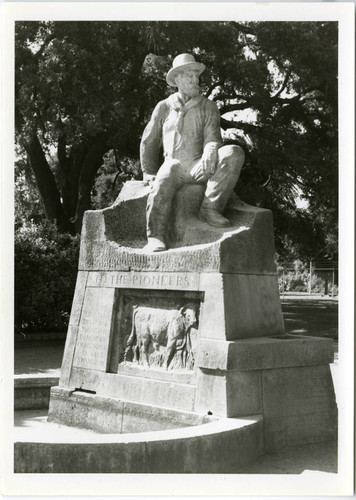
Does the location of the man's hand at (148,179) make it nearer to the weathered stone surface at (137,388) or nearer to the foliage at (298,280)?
the weathered stone surface at (137,388)

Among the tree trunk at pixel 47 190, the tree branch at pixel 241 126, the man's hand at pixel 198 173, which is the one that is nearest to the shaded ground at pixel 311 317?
the tree branch at pixel 241 126

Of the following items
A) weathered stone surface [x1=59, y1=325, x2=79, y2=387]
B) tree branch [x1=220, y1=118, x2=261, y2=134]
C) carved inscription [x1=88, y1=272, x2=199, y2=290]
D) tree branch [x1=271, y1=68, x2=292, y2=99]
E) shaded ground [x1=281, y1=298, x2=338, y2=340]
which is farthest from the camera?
shaded ground [x1=281, y1=298, x2=338, y2=340]

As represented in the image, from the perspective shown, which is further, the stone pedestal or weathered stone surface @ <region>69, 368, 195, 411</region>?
weathered stone surface @ <region>69, 368, 195, 411</region>

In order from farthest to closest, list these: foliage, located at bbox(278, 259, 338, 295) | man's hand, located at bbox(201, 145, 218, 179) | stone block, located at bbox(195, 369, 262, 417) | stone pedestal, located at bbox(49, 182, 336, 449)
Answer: foliage, located at bbox(278, 259, 338, 295)
man's hand, located at bbox(201, 145, 218, 179)
stone pedestal, located at bbox(49, 182, 336, 449)
stone block, located at bbox(195, 369, 262, 417)

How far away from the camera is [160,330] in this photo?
6512 mm

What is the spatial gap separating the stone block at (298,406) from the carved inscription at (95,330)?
5.39 feet

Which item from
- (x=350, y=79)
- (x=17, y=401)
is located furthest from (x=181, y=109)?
(x=17, y=401)

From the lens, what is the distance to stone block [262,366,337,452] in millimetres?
6016

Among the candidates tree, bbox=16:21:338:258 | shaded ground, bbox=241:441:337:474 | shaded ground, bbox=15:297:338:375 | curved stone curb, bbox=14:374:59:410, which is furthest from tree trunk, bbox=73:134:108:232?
shaded ground, bbox=241:441:337:474

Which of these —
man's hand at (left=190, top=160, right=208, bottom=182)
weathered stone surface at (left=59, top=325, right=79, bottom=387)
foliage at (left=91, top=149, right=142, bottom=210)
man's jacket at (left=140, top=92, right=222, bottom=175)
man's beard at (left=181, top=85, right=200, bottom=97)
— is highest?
foliage at (left=91, top=149, right=142, bottom=210)

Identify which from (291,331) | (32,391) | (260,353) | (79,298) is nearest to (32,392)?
(32,391)

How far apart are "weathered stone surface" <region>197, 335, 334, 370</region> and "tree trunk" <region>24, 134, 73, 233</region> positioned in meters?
11.8

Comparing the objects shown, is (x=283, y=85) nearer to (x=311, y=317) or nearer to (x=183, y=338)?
(x=311, y=317)

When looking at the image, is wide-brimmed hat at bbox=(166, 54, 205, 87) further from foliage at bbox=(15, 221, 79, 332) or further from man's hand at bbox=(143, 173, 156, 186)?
foliage at bbox=(15, 221, 79, 332)
